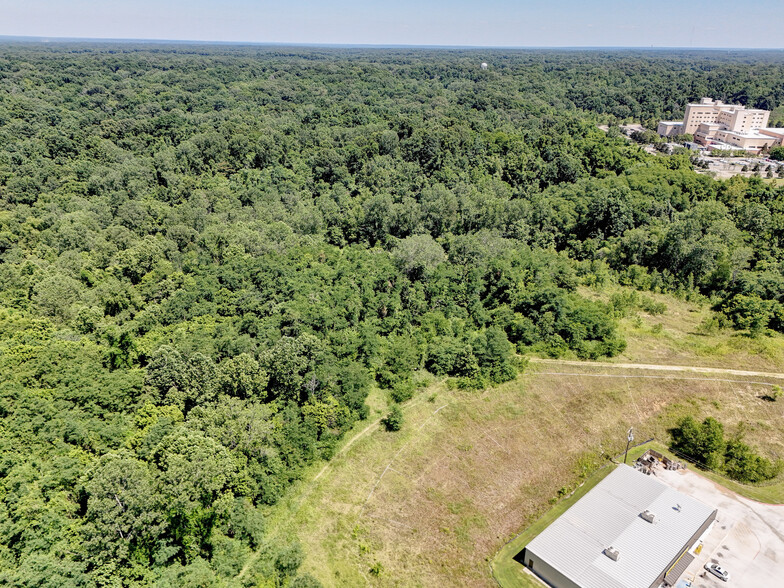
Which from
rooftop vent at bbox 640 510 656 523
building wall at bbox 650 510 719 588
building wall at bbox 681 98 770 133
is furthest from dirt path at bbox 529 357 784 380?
building wall at bbox 681 98 770 133

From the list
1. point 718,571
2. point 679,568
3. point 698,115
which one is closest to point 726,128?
point 698,115

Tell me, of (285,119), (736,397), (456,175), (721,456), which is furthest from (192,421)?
(285,119)

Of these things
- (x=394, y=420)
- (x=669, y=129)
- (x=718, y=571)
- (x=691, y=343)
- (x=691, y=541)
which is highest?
(x=669, y=129)

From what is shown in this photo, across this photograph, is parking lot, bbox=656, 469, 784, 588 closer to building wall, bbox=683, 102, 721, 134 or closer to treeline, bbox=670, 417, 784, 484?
treeline, bbox=670, 417, 784, 484

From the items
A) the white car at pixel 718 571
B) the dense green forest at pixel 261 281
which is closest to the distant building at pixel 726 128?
the dense green forest at pixel 261 281

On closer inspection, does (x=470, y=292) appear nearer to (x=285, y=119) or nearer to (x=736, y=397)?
(x=736, y=397)

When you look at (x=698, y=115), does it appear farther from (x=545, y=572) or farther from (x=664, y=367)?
(x=545, y=572)
